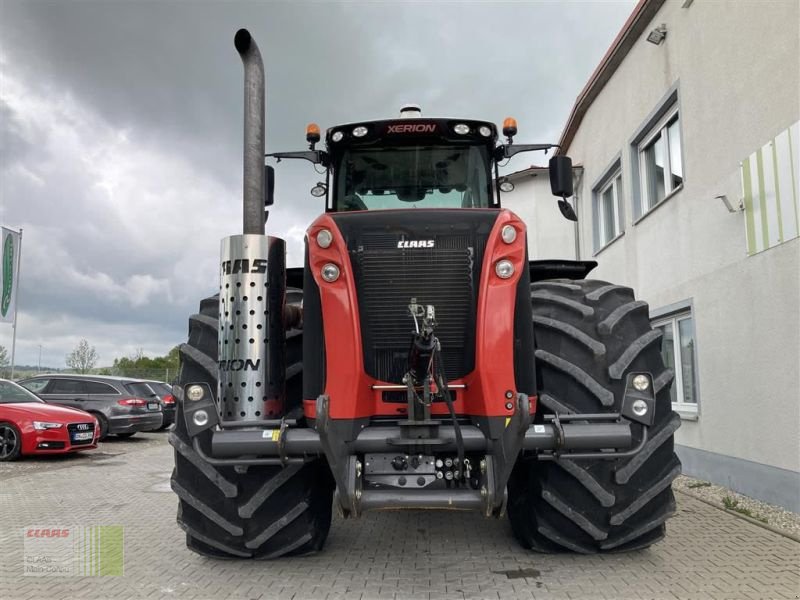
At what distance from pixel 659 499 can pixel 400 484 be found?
5.50 feet

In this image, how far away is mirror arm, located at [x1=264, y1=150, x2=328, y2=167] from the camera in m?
5.03

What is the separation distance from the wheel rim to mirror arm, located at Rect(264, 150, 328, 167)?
8.47 m

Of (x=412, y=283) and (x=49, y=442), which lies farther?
(x=49, y=442)

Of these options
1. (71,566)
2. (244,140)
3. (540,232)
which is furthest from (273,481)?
(540,232)

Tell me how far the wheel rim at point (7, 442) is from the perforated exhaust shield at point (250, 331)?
355 inches

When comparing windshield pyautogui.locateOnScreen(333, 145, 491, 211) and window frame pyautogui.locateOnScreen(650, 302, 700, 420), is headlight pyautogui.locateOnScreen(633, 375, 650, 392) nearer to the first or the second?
windshield pyautogui.locateOnScreen(333, 145, 491, 211)

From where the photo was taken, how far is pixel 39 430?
35.6ft

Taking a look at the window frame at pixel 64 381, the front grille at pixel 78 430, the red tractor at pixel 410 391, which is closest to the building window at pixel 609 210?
the red tractor at pixel 410 391

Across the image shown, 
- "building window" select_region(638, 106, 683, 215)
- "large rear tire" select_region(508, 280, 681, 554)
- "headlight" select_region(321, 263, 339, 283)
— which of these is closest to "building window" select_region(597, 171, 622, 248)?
"building window" select_region(638, 106, 683, 215)

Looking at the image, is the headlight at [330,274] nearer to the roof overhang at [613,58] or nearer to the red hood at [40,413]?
the roof overhang at [613,58]

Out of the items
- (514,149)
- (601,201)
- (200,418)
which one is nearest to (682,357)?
(514,149)

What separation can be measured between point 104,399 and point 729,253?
1300cm

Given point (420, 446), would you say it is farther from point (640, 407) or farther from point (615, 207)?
point (615, 207)

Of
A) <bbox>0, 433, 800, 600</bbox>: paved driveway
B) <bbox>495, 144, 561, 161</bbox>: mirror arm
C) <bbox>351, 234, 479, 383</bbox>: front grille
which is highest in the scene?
<bbox>495, 144, 561, 161</bbox>: mirror arm
